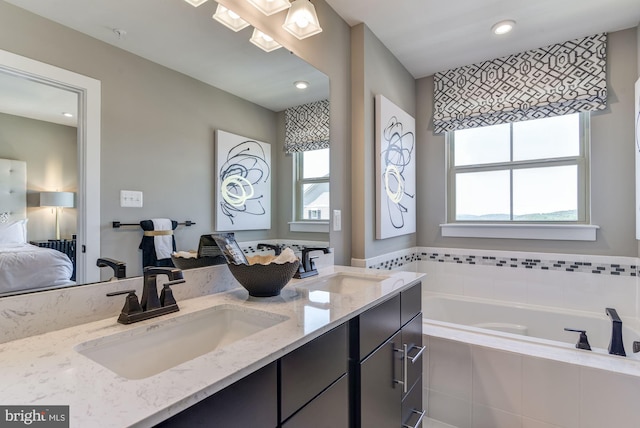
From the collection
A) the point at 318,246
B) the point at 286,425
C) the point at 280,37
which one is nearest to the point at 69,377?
the point at 286,425

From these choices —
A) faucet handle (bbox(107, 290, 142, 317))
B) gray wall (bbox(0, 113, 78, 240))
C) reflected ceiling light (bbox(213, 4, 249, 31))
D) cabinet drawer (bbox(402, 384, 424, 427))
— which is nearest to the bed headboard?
gray wall (bbox(0, 113, 78, 240))

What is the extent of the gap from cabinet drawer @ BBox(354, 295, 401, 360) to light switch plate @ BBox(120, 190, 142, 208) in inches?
33.1

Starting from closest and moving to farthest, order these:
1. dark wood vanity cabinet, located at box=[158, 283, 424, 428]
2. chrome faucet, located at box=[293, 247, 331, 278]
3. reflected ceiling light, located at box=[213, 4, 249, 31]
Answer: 1. dark wood vanity cabinet, located at box=[158, 283, 424, 428]
2. reflected ceiling light, located at box=[213, 4, 249, 31]
3. chrome faucet, located at box=[293, 247, 331, 278]

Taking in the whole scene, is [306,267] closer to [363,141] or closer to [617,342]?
[363,141]

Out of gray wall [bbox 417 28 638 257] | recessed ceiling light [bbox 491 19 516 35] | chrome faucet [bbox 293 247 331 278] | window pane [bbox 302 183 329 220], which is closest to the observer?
chrome faucet [bbox 293 247 331 278]

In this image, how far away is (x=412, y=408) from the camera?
1.54 m

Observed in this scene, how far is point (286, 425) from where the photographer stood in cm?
77

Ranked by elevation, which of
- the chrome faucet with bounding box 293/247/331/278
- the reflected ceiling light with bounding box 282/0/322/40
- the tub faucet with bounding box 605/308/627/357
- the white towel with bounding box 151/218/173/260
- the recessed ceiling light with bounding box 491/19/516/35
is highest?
the recessed ceiling light with bounding box 491/19/516/35

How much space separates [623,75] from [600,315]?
5.59 ft

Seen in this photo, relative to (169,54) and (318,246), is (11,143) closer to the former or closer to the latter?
(169,54)

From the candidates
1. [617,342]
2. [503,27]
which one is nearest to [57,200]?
[617,342]

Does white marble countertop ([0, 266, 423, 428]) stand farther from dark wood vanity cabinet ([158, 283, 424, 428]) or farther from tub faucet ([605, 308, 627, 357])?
tub faucet ([605, 308, 627, 357])

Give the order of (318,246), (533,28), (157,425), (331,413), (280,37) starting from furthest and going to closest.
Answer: (533,28) < (318,246) < (280,37) < (331,413) < (157,425)

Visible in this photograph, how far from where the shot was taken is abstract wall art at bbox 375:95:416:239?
2.30 metres
